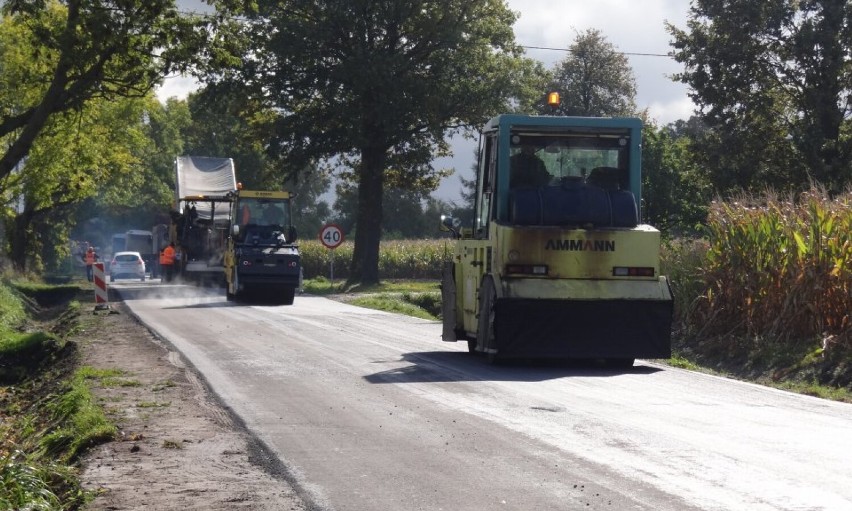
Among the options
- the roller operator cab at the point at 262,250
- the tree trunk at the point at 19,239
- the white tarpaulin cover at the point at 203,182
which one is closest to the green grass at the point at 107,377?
the roller operator cab at the point at 262,250

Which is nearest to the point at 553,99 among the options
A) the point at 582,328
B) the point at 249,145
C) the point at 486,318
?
the point at 486,318

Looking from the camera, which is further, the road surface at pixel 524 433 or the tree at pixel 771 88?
the tree at pixel 771 88

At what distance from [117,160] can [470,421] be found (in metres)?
45.5

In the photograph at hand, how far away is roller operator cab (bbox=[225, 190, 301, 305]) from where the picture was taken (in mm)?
32719

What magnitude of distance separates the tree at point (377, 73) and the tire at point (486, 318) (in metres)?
27.6

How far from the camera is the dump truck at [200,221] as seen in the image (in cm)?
4175

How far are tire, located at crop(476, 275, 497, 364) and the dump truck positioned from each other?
26.0m

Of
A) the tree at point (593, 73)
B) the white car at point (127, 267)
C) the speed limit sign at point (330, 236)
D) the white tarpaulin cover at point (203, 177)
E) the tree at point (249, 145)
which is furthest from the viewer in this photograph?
the tree at point (593, 73)

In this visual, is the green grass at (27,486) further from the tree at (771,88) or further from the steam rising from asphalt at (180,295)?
the tree at (771,88)

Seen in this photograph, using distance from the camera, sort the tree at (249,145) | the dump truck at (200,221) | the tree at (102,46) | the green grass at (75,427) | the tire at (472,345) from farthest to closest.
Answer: the tree at (249,145), the dump truck at (200,221), the tree at (102,46), the tire at (472,345), the green grass at (75,427)

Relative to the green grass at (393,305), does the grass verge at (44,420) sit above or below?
below

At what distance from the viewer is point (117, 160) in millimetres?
53438

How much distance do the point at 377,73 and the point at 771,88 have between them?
13072 millimetres

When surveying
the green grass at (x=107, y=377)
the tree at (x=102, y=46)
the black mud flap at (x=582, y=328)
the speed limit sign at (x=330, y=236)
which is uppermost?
the tree at (x=102, y=46)
